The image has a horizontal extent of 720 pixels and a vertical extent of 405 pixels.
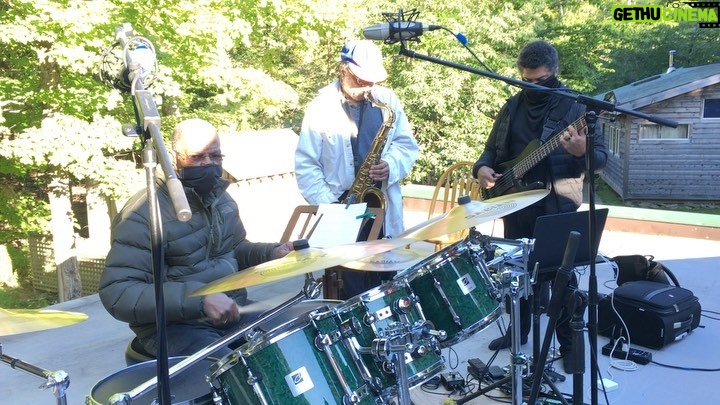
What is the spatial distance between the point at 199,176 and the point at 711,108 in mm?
17799

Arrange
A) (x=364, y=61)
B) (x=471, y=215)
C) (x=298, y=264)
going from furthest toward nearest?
1. (x=364, y=61)
2. (x=471, y=215)
3. (x=298, y=264)

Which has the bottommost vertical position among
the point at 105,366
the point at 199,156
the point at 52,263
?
the point at 52,263

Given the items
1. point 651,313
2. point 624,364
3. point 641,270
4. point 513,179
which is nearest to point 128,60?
point 513,179

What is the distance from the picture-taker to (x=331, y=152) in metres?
3.78

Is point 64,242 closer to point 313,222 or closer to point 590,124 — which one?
point 313,222

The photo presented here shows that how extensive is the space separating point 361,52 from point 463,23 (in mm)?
12212

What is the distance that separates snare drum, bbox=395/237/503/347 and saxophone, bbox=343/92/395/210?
109 cm

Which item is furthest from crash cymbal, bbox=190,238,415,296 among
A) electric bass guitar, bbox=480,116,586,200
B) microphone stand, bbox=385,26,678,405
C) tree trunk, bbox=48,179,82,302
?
tree trunk, bbox=48,179,82,302

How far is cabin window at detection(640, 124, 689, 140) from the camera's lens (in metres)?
17.4

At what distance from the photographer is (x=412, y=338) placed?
7.18 ft

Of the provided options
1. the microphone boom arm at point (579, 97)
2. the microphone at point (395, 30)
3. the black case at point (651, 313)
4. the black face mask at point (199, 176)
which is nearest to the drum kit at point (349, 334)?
the microphone boom arm at point (579, 97)

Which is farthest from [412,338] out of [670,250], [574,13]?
[574,13]

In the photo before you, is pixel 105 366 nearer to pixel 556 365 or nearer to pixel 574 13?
pixel 556 365

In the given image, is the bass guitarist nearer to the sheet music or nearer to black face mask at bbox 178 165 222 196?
the sheet music
